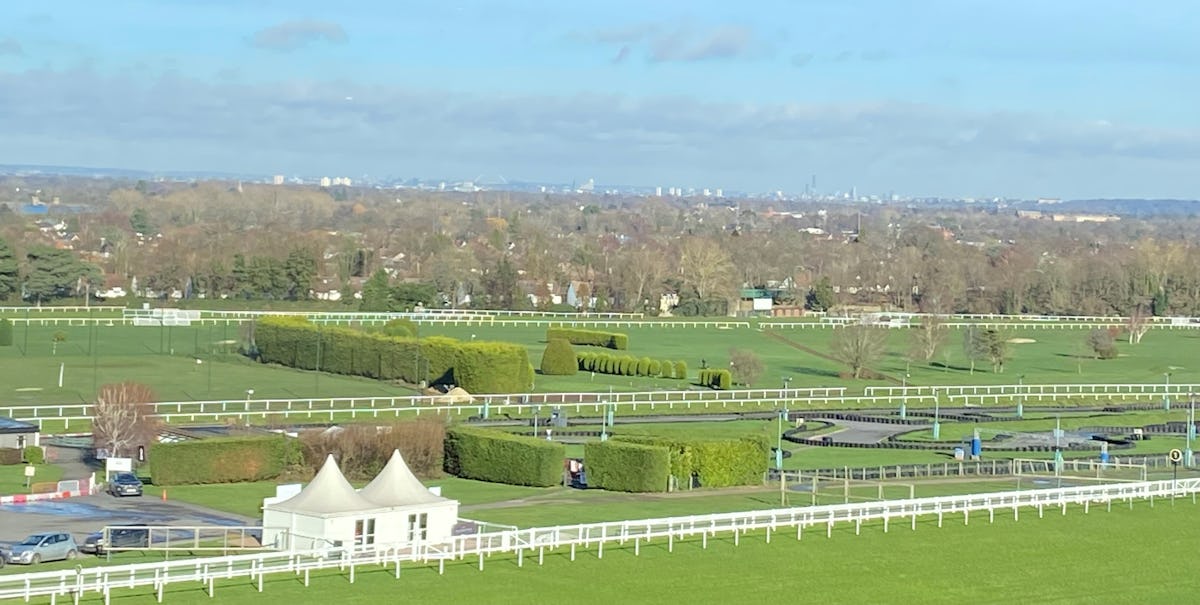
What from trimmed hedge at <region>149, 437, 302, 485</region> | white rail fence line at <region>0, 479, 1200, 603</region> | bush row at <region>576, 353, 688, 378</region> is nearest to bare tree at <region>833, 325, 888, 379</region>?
bush row at <region>576, 353, 688, 378</region>

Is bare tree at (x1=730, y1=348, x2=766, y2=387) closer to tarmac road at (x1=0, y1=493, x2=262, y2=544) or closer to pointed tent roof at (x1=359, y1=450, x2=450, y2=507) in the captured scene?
tarmac road at (x1=0, y1=493, x2=262, y2=544)

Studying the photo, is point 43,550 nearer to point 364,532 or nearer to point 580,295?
point 364,532

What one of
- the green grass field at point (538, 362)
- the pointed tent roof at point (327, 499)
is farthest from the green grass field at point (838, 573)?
the green grass field at point (538, 362)

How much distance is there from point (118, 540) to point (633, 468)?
16748mm

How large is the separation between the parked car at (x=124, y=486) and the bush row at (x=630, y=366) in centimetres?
4938

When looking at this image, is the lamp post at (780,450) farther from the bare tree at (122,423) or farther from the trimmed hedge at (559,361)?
the trimmed hedge at (559,361)

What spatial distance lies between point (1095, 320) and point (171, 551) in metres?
118

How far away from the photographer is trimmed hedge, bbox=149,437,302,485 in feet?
169

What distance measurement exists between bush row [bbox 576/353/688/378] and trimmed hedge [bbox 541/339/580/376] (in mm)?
1871

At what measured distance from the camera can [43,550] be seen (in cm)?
3744

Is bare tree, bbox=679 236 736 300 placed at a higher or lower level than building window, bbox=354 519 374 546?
higher

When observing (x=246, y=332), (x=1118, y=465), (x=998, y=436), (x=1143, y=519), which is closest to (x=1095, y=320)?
(x=246, y=332)

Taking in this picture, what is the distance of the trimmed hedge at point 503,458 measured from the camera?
53062mm

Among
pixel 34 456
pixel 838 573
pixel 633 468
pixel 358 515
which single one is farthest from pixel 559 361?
pixel 358 515
